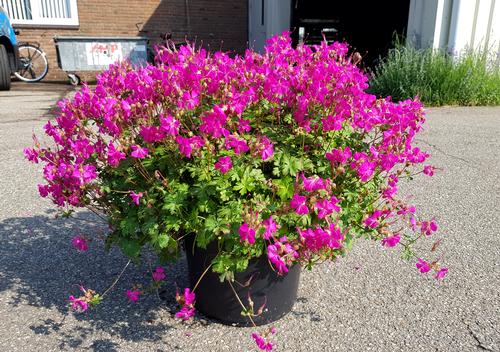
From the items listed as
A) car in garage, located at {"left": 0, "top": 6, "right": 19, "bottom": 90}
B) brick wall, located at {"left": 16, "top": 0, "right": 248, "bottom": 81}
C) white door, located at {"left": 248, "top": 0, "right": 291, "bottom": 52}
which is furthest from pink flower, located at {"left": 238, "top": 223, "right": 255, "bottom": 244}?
brick wall, located at {"left": 16, "top": 0, "right": 248, "bottom": 81}

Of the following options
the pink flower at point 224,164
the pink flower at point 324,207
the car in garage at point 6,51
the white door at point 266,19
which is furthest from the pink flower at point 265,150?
the white door at point 266,19

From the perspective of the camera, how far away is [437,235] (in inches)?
134

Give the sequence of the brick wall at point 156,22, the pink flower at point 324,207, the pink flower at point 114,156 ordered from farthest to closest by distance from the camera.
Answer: the brick wall at point 156,22, the pink flower at point 114,156, the pink flower at point 324,207

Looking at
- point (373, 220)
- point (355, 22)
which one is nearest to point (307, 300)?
point (373, 220)

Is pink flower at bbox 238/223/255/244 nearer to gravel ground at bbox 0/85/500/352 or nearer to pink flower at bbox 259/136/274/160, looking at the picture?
pink flower at bbox 259/136/274/160

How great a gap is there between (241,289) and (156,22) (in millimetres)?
12584

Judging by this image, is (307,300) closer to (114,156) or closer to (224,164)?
(224,164)

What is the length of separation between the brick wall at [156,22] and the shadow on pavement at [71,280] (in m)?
10.2

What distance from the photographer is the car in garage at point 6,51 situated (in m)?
10.3

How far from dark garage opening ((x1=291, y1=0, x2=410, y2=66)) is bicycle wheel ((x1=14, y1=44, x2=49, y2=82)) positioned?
22.3ft

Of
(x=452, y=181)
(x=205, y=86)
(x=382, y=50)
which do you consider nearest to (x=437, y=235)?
(x=452, y=181)

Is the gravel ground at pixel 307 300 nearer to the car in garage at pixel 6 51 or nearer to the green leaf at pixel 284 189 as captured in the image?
the green leaf at pixel 284 189

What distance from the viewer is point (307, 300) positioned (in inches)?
103

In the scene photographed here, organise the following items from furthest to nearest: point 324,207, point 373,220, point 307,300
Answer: point 307,300 < point 373,220 < point 324,207
